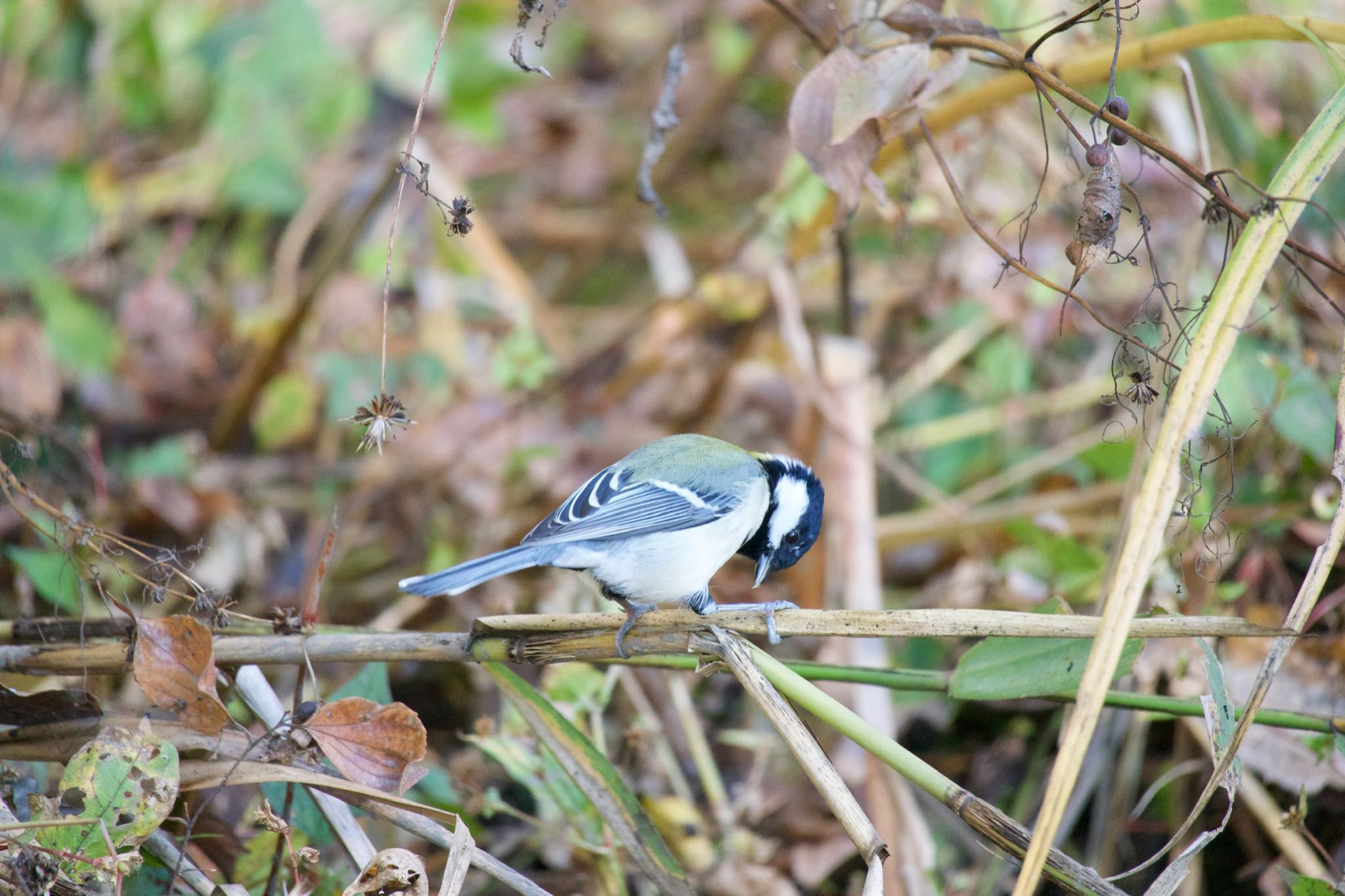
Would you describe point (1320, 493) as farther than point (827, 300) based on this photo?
No

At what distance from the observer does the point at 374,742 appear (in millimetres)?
1644

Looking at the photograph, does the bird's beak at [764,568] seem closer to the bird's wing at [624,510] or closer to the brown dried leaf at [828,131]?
the bird's wing at [624,510]

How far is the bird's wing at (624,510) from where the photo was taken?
6.81ft

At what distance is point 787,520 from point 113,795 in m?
1.37

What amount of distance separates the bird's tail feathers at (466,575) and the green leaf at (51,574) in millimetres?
805

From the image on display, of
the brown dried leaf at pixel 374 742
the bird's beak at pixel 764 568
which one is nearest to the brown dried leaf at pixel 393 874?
the brown dried leaf at pixel 374 742

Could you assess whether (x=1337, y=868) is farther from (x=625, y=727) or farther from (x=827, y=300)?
(x=827, y=300)

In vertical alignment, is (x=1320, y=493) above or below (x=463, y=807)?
above

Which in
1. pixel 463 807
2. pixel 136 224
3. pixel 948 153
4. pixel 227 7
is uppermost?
pixel 227 7

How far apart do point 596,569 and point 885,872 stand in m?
0.80

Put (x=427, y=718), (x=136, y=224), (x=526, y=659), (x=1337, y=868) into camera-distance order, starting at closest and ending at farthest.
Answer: (x=526, y=659) → (x=1337, y=868) → (x=427, y=718) → (x=136, y=224)

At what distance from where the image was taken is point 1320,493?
7.17 feet

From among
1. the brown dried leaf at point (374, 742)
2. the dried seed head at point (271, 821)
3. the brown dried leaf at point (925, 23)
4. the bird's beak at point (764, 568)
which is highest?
the brown dried leaf at point (925, 23)

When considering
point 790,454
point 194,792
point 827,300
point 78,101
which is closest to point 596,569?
point 194,792
